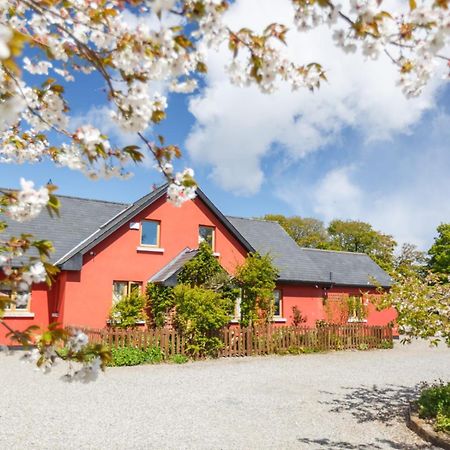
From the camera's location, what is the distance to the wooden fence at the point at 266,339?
1580 cm

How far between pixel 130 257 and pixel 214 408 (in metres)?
12.0

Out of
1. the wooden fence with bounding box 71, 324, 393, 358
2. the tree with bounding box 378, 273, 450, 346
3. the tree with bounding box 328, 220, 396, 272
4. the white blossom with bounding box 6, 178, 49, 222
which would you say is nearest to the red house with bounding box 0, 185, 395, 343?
the wooden fence with bounding box 71, 324, 393, 358

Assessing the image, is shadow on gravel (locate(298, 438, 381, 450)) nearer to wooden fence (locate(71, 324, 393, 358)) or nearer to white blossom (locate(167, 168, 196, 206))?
white blossom (locate(167, 168, 196, 206))

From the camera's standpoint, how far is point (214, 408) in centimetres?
920

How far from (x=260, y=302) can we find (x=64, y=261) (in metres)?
8.39

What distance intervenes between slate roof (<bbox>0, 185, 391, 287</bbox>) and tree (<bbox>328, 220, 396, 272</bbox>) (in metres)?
32.2

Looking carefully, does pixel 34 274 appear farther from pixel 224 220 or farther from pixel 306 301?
pixel 306 301

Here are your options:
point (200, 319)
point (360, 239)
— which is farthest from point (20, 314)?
point (360, 239)

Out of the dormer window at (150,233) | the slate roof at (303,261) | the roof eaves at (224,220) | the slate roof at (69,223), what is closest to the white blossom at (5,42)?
the slate roof at (69,223)

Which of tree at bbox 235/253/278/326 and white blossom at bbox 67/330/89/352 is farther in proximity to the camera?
tree at bbox 235/253/278/326

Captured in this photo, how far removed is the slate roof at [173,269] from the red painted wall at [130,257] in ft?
0.81

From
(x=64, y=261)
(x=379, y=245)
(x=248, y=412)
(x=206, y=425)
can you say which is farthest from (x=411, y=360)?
(x=379, y=245)

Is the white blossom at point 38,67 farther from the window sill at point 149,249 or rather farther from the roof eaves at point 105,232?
the window sill at point 149,249

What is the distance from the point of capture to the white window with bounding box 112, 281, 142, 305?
20.0 metres
